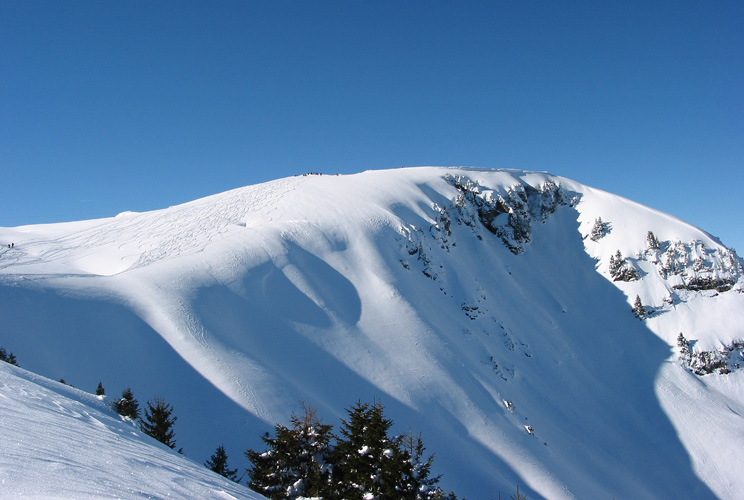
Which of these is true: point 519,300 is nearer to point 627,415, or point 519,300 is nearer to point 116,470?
point 627,415

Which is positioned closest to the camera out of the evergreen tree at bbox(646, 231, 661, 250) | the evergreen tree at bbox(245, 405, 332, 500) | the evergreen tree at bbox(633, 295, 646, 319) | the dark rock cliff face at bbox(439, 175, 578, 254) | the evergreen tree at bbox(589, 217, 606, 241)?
the evergreen tree at bbox(245, 405, 332, 500)

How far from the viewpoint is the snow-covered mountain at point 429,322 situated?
82.6 ft

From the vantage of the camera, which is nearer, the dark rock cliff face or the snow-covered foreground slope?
the snow-covered foreground slope

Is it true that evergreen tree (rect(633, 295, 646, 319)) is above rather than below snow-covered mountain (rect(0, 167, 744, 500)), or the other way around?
above

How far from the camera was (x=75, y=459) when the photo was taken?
15.7 feet

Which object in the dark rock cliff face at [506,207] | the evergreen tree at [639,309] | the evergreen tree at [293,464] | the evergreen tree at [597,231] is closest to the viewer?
the evergreen tree at [293,464]

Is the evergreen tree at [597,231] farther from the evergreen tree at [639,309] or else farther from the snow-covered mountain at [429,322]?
the evergreen tree at [639,309]

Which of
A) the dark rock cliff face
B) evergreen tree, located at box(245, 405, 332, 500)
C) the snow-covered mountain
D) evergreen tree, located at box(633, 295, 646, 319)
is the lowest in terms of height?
evergreen tree, located at box(245, 405, 332, 500)

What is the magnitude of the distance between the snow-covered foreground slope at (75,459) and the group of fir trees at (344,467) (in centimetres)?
573

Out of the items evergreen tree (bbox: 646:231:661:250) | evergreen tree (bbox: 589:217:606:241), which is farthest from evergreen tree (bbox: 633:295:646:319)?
evergreen tree (bbox: 589:217:606:241)

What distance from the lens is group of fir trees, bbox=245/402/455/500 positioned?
11.6m

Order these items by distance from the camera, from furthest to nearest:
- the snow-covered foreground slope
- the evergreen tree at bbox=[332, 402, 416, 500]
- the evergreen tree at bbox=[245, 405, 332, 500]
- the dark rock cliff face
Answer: the dark rock cliff face → the evergreen tree at bbox=[245, 405, 332, 500] → the evergreen tree at bbox=[332, 402, 416, 500] → the snow-covered foreground slope

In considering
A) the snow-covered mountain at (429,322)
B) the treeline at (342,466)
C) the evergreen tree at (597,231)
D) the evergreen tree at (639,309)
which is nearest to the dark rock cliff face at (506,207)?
the snow-covered mountain at (429,322)

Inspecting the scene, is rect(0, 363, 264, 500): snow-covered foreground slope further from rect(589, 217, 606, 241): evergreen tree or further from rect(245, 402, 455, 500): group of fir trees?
rect(589, 217, 606, 241): evergreen tree
